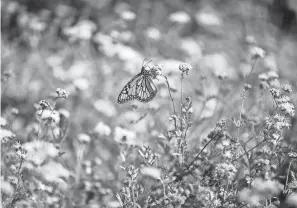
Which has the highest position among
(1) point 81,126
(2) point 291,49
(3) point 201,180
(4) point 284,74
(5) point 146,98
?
(2) point 291,49

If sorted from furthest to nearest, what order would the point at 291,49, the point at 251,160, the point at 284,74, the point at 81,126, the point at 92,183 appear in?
the point at 291,49 → the point at 284,74 → the point at 81,126 → the point at 92,183 → the point at 251,160

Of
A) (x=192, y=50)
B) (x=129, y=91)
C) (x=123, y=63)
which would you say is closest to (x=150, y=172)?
(x=129, y=91)

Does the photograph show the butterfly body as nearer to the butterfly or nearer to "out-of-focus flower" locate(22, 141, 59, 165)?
the butterfly

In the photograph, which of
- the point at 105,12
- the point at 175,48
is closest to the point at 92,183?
the point at 175,48

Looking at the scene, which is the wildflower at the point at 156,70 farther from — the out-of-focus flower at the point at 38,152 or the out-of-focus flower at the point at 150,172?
the out-of-focus flower at the point at 38,152

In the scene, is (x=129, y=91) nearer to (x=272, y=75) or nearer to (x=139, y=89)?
(x=139, y=89)

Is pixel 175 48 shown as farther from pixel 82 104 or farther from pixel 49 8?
pixel 49 8
